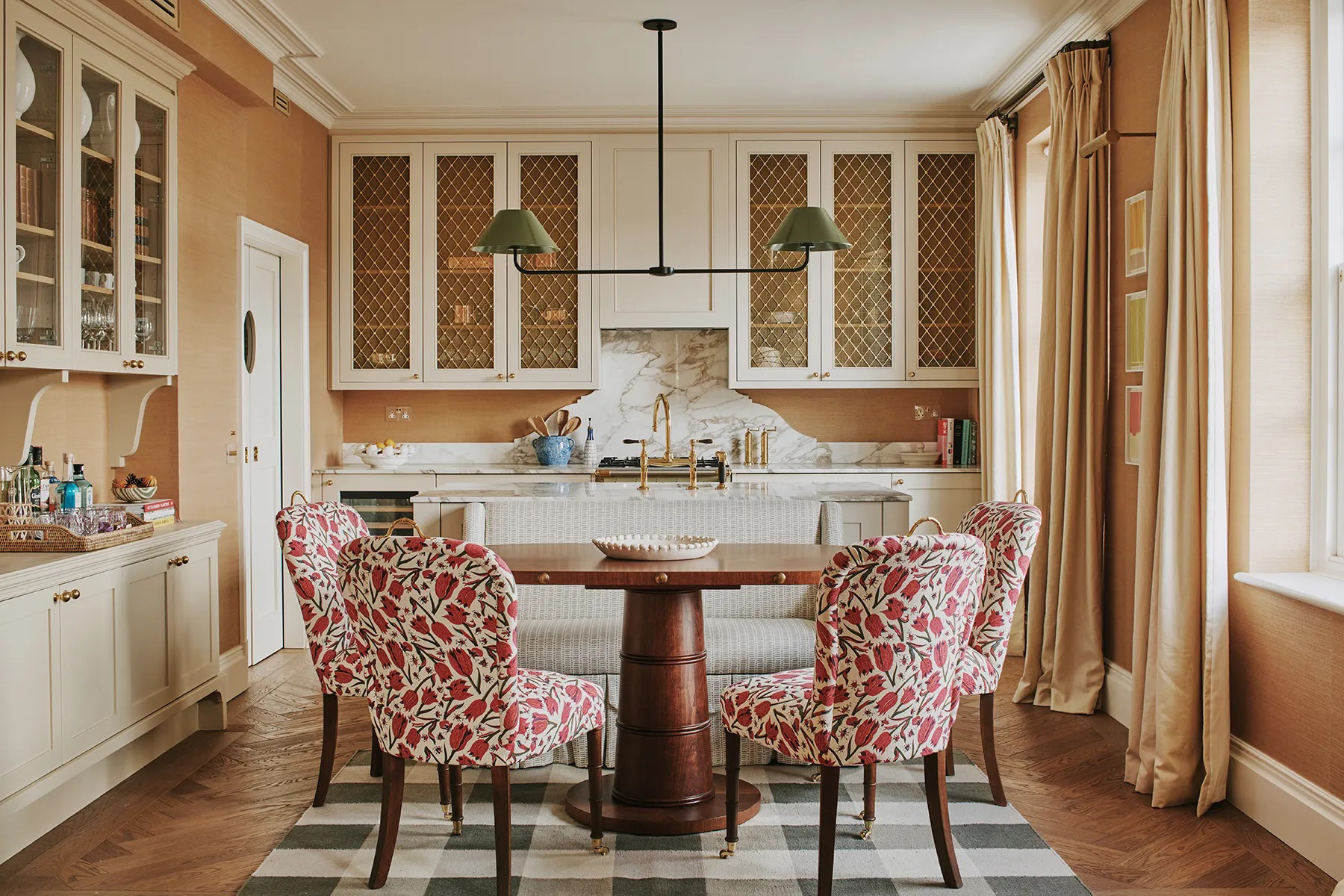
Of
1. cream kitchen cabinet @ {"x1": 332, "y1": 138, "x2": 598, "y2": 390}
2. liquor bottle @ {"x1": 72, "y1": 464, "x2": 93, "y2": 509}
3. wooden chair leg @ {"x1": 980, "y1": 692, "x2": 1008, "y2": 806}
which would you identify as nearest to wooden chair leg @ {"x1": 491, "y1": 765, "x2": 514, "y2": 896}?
wooden chair leg @ {"x1": 980, "y1": 692, "x2": 1008, "y2": 806}

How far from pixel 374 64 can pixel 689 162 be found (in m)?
1.71

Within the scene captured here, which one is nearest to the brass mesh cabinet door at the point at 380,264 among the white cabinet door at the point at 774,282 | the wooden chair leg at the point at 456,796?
the white cabinet door at the point at 774,282

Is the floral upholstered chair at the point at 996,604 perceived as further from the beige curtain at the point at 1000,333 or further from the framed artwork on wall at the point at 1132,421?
the beige curtain at the point at 1000,333

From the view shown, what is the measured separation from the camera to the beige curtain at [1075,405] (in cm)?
423

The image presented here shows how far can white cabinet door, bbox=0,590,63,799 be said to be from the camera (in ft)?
9.20

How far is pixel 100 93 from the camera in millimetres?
3453

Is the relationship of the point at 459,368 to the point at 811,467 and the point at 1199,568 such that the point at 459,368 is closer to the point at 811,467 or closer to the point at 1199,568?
the point at 811,467

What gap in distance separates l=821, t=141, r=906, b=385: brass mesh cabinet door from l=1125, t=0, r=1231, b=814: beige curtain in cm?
248

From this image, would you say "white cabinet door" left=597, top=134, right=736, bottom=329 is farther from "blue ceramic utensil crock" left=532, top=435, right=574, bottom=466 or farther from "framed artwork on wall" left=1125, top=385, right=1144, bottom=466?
"framed artwork on wall" left=1125, top=385, right=1144, bottom=466

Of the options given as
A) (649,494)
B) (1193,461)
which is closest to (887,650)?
(1193,461)

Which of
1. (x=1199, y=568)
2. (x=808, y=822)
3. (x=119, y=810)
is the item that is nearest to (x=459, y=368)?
(x=119, y=810)

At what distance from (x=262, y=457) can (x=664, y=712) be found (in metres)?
3.02

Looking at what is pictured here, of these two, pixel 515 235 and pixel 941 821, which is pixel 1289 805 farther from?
pixel 515 235

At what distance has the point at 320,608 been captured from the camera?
10.6ft
